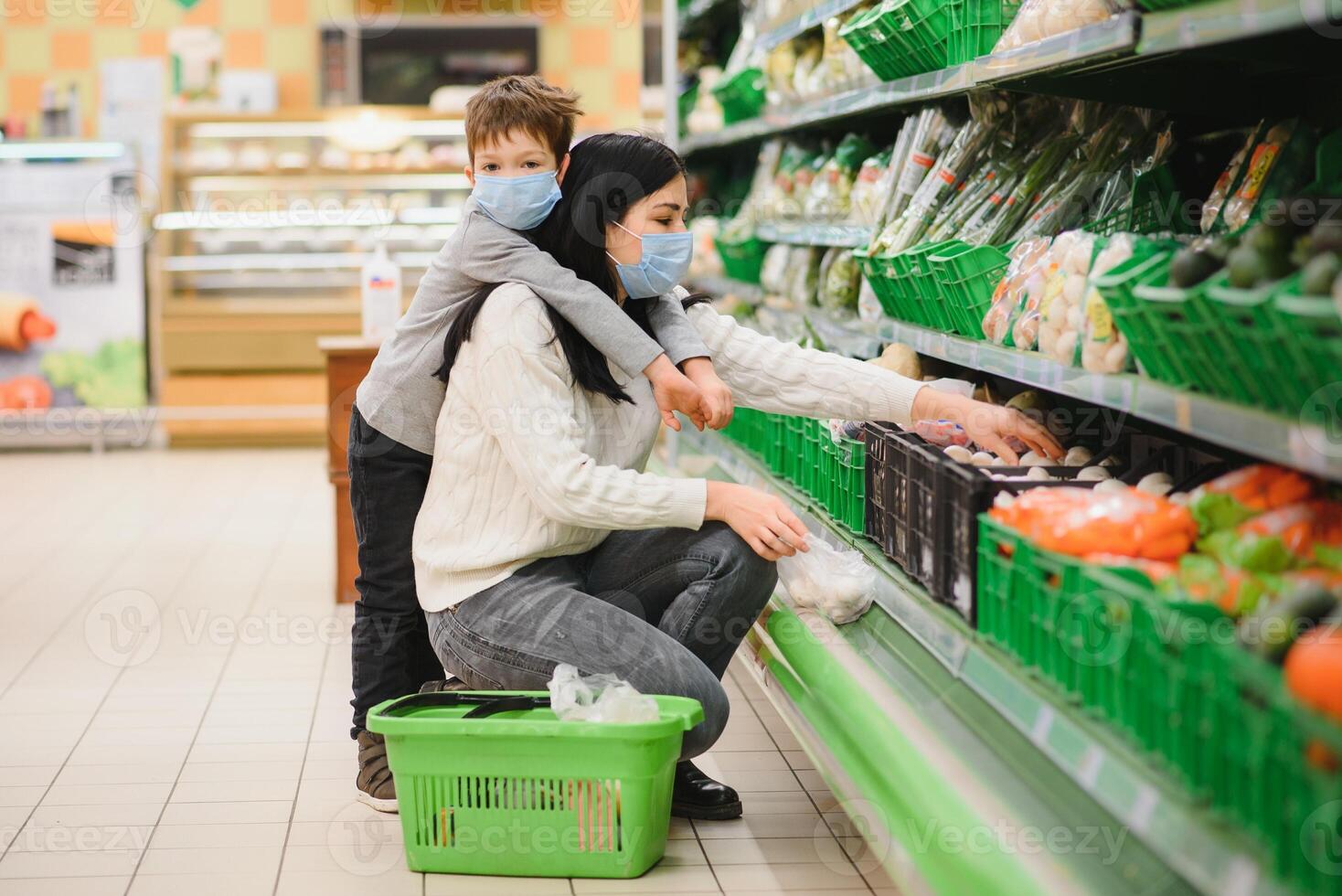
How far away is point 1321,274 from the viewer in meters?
1.46

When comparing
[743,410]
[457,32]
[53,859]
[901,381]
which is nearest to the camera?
[53,859]

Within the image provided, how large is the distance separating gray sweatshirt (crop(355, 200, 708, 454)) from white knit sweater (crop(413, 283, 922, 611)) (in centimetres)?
6

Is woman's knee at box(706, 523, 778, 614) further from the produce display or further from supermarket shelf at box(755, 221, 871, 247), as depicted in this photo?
supermarket shelf at box(755, 221, 871, 247)

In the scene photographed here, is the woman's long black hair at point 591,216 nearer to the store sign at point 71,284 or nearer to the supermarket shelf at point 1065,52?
the supermarket shelf at point 1065,52

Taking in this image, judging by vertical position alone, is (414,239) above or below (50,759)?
above

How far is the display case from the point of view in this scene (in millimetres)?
8203

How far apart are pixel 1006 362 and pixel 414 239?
6605 mm

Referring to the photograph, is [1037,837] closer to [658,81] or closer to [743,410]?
[743,410]

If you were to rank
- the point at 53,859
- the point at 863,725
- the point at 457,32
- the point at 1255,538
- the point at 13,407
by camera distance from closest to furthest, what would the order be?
the point at 1255,538, the point at 863,725, the point at 53,859, the point at 13,407, the point at 457,32

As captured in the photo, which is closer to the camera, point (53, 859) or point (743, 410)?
point (53, 859)

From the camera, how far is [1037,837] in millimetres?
1762

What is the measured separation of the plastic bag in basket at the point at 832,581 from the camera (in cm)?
265

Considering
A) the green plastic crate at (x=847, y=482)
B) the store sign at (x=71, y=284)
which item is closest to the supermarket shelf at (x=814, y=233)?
the green plastic crate at (x=847, y=482)

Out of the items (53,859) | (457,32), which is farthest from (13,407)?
(53,859)
